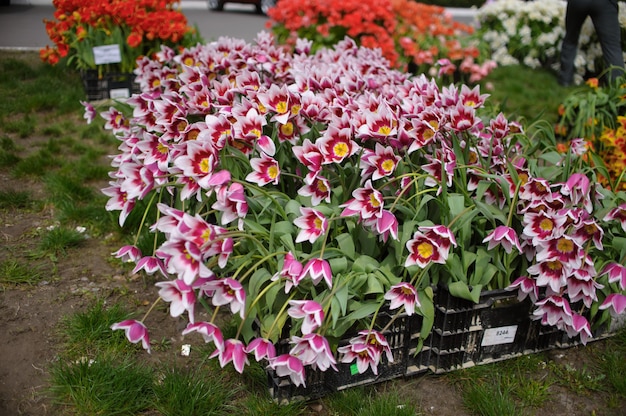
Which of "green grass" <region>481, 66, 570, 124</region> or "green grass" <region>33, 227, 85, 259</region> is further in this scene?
"green grass" <region>481, 66, 570, 124</region>

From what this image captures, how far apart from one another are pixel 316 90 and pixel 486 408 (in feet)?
4.64

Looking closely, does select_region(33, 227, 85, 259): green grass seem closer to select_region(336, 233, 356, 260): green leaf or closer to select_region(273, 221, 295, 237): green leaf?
select_region(273, 221, 295, 237): green leaf

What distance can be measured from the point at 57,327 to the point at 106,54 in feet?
10.5

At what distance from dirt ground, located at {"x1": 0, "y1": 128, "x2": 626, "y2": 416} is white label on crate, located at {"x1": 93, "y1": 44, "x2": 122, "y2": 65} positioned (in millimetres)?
2110

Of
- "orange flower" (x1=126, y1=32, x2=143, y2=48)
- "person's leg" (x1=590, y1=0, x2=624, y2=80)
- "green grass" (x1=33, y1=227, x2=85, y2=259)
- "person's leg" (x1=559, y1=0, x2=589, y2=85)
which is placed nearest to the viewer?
"green grass" (x1=33, y1=227, x2=85, y2=259)

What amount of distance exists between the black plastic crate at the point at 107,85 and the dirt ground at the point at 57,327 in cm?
216

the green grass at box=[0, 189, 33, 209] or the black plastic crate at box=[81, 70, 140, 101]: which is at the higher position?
the black plastic crate at box=[81, 70, 140, 101]

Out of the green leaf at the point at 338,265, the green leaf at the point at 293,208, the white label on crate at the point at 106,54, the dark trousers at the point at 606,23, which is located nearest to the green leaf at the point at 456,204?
the green leaf at the point at 338,265

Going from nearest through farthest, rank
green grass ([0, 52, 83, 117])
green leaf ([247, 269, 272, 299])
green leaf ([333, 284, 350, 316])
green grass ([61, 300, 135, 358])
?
green leaf ([333, 284, 350, 316]) < green leaf ([247, 269, 272, 299]) < green grass ([61, 300, 135, 358]) < green grass ([0, 52, 83, 117])

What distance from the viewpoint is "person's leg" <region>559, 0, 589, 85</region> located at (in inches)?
226

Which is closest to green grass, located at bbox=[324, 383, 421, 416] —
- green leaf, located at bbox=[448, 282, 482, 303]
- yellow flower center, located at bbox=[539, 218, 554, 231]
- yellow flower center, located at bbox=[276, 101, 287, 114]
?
green leaf, located at bbox=[448, 282, 482, 303]

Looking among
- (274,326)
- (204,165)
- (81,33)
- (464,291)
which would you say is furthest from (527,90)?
(274,326)

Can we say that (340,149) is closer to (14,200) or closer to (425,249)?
(425,249)

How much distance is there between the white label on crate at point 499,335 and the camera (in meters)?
2.24
